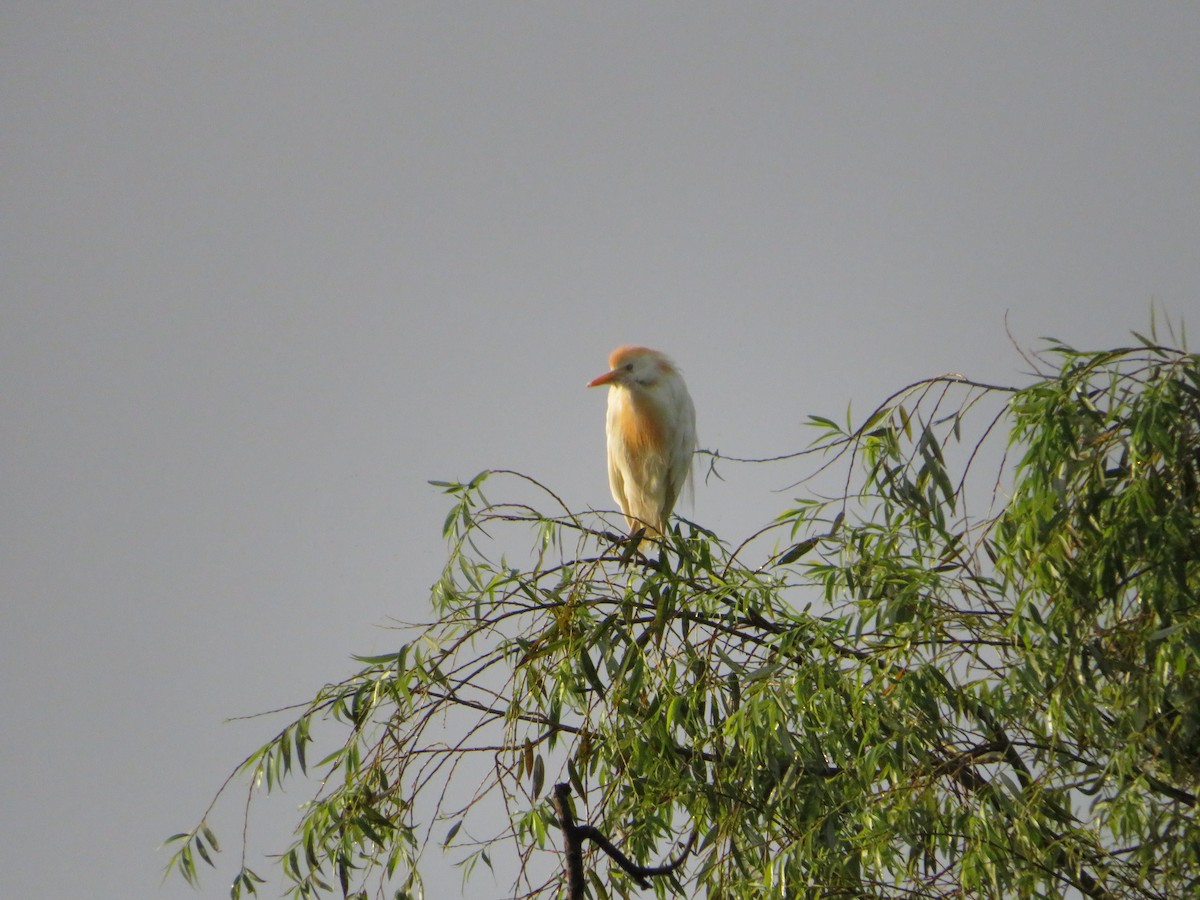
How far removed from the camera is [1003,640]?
1.75m

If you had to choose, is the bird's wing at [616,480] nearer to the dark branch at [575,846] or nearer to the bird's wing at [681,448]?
the bird's wing at [681,448]

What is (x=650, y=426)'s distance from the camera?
11.4 feet

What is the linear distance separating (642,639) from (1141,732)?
637 mm

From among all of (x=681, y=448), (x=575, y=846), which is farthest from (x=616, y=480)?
(x=575, y=846)

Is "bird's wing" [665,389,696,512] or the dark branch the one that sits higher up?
"bird's wing" [665,389,696,512]

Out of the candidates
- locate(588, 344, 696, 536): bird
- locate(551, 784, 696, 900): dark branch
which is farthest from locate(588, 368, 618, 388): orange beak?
locate(551, 784, 696, 900): dark branch

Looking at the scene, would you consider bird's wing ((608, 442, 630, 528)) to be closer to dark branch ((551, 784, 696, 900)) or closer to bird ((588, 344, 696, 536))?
bird ((588, 344, 696, 536))

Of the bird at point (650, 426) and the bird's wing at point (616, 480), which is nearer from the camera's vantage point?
the bird at point (650, 426)

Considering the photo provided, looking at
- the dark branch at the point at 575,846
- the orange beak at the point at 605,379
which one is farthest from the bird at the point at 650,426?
the dark branch at the point at 575,846

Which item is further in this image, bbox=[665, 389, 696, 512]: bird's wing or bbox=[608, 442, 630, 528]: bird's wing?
bbox=[608, 442, 630, 528]: bird's wing

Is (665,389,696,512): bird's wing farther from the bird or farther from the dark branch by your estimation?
the dark branch

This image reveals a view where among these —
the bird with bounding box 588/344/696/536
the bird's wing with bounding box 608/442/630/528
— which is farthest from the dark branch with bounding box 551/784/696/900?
the bird's wing with bounding box 608/442/630/528

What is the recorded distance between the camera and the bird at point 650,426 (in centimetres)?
349

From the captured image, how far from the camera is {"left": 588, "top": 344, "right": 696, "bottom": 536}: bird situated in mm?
3486
